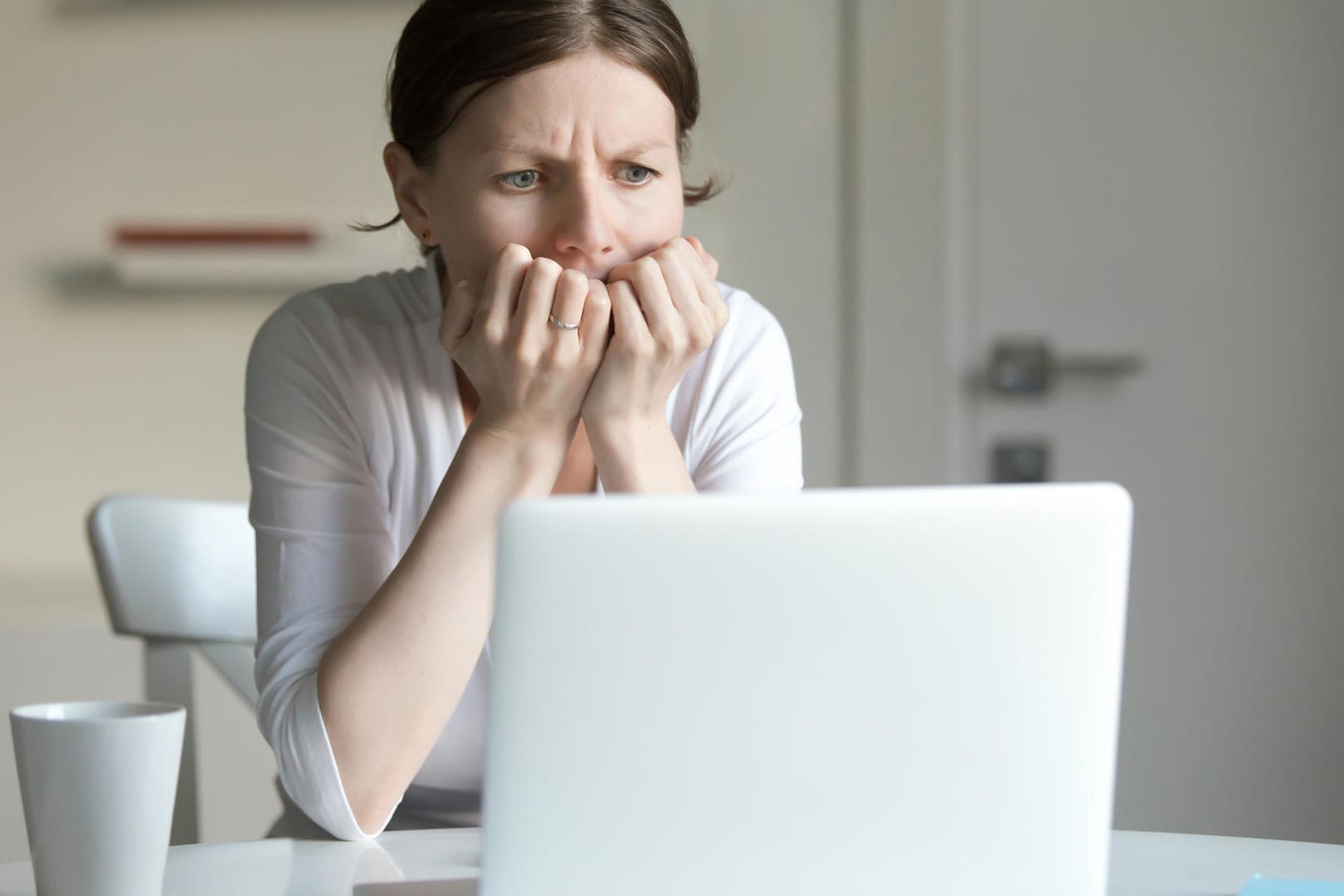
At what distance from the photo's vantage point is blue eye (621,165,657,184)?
1020 mm

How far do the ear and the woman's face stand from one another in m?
0.05

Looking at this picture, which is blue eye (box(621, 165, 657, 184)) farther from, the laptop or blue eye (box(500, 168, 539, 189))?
the laptop

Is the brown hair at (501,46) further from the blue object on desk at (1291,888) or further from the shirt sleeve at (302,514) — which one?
the blue object on desk at (1291,888)

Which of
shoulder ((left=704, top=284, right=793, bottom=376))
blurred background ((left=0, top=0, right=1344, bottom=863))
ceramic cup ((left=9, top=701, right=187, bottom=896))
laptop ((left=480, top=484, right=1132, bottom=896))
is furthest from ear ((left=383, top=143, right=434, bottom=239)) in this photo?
blurred background ((left=0, top=0, right=1344, bottom=863))

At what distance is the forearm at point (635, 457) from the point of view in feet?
3.18

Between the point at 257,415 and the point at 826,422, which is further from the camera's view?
the point at 826,422

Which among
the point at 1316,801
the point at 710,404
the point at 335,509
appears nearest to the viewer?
the point at 335,509

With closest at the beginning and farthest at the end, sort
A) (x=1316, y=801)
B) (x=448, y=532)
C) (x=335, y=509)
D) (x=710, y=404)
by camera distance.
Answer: (x=448, y=532), (x=335, y=509), (x=710, y=404), (x=1316, y=801)

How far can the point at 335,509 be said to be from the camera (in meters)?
1.02

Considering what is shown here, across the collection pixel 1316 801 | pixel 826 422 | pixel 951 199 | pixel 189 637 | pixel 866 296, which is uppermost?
pixel 951 199

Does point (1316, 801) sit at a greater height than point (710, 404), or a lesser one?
lesser

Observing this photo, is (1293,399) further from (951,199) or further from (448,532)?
(448,532)

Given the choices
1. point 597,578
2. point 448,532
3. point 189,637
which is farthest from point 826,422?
point 597,578

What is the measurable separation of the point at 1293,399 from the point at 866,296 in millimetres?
649
